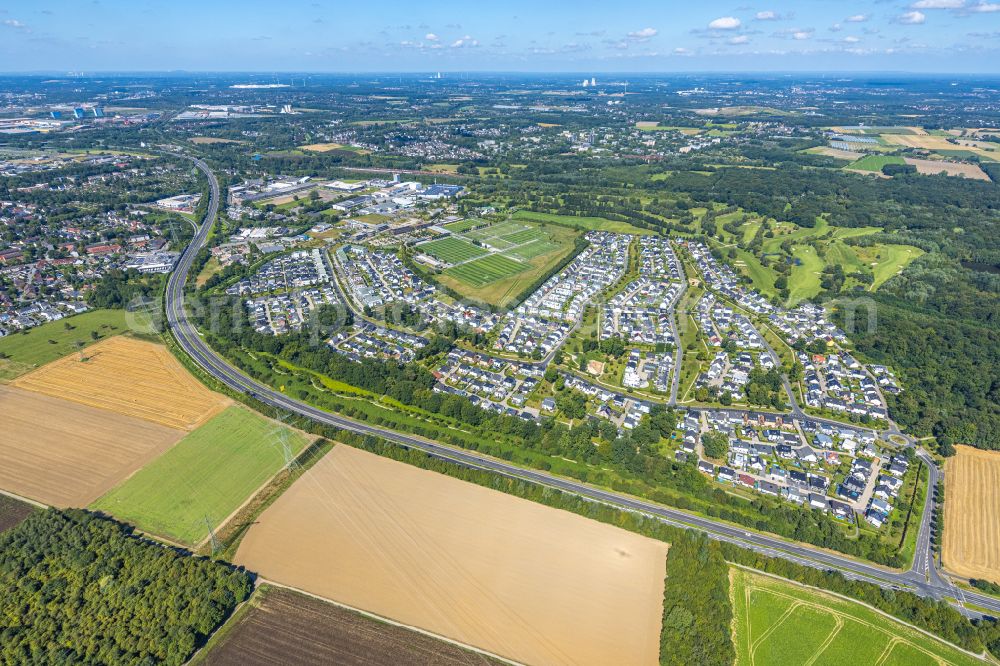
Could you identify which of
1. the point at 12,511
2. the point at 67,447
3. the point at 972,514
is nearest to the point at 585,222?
the point at 972,514

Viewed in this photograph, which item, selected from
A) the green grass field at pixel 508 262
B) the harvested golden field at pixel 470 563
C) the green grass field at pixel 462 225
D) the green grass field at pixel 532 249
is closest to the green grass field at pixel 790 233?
the green grass field at pixel 508 262

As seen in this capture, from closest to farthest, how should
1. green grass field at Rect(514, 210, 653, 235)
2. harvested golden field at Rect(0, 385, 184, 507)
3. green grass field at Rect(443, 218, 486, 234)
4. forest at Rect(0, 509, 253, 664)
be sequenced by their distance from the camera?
forest at Rect(0, 509, 253, 664), harvested golden field at Rect(0, 385, 184, 507), green grass field at Rect(443, 218, 486, 234), green grass field at Rect(514, 210, 653, 235)

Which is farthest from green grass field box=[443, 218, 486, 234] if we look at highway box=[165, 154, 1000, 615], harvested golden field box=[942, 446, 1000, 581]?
harvested golden field box=[942, 446, 1000, 581]

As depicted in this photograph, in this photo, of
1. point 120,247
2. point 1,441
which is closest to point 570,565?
point 1,441

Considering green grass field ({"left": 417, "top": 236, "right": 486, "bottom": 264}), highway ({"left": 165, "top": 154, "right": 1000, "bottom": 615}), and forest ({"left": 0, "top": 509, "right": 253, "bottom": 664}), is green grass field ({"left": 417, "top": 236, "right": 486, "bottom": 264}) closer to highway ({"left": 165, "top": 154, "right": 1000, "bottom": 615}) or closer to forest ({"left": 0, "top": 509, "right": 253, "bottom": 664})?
highway ({"left": 165, "top": 154, "right": 1000, "bottom": 615})

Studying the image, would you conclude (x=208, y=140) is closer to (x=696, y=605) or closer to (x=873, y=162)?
(x=696, y=605)

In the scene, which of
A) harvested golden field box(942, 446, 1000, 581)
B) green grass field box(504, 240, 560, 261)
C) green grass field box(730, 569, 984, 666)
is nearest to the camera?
green grass field box(730, 569, 984, 666)

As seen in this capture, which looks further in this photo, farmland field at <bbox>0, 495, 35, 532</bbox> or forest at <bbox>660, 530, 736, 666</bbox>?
farmland field at <bbox>0, 495, 35, 532</bbox>
